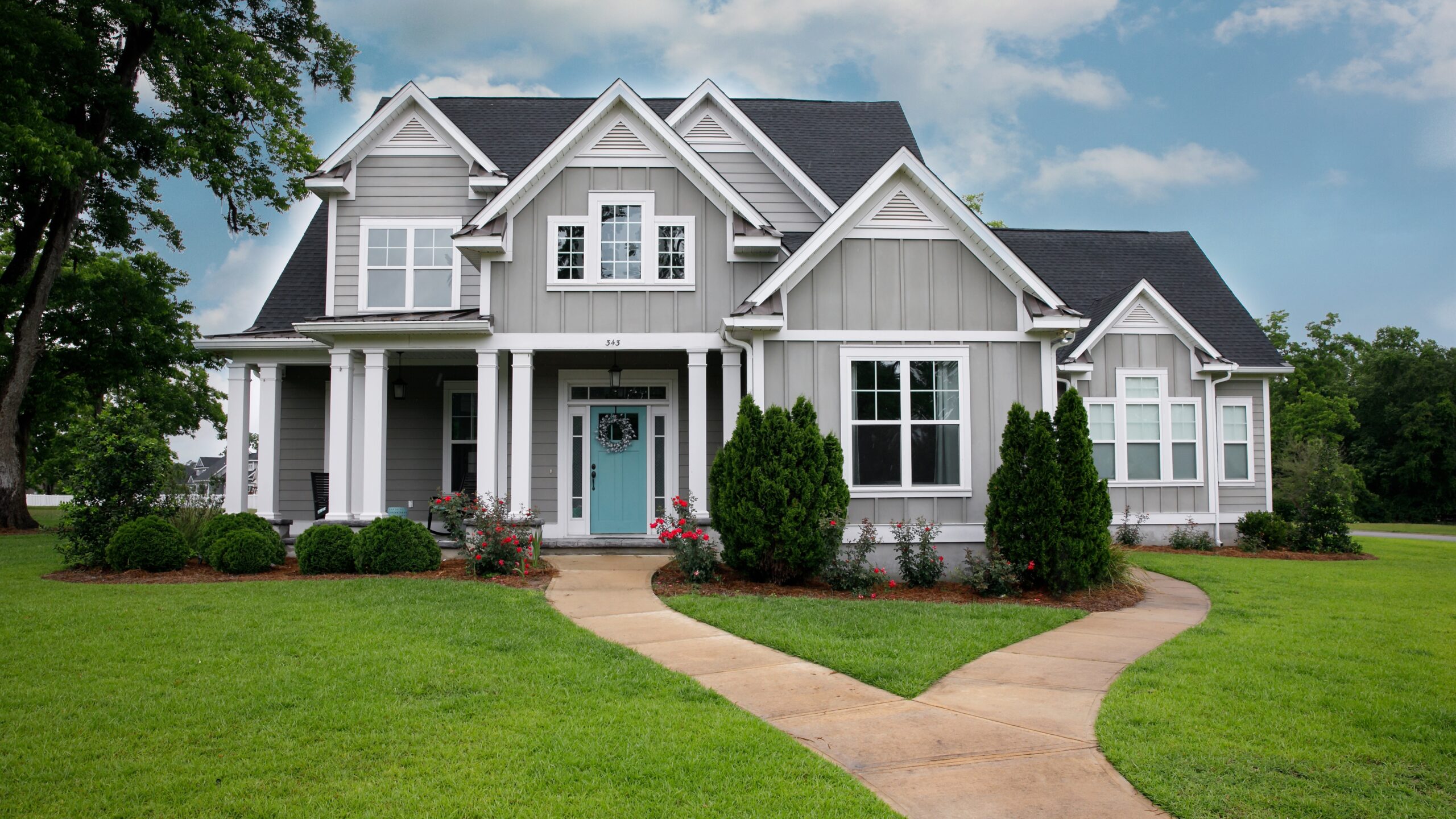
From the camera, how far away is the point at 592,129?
42.2 ft

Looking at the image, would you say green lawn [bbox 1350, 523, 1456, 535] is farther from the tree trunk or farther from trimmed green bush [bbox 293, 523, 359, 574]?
the tree trunk

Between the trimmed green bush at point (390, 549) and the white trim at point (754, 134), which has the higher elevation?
the white trim at point (754, 134)

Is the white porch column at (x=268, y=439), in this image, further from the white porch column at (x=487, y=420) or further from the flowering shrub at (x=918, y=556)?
the flowering shrub at (x=918, y=556)

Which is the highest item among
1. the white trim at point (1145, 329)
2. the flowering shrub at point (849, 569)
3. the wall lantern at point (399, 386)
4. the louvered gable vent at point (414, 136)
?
the louvered gable vent at point (414, 136)

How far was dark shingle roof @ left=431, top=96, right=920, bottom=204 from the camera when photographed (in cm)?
1614

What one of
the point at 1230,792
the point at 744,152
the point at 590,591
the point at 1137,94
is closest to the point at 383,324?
the point at 590,591

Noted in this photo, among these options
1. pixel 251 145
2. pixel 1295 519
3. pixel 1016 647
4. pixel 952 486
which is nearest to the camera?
pixel 1016 647

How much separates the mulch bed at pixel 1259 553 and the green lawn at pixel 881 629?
7844 millimetres

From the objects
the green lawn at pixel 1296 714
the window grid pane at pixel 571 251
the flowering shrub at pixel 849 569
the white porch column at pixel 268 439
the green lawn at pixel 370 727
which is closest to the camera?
the green lawn at pixel 370 727

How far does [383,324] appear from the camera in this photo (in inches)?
489

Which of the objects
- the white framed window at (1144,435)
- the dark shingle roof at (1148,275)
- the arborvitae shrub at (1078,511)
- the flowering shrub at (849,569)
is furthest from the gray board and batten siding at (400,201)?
the white framed window at (1144,435)

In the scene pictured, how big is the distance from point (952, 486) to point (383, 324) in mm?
8252

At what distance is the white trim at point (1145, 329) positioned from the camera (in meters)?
16.2

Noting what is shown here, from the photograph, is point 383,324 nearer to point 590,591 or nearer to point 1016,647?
point 590,591
